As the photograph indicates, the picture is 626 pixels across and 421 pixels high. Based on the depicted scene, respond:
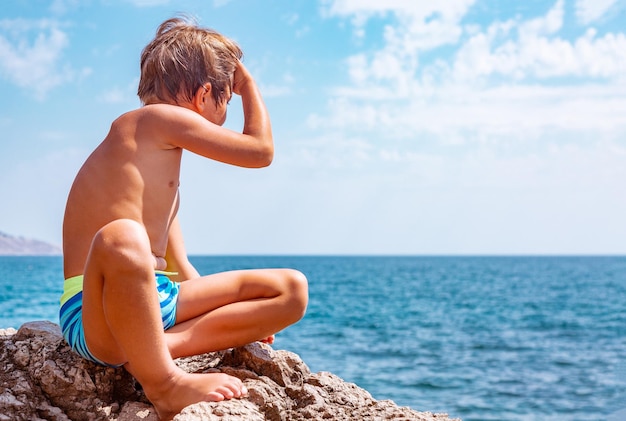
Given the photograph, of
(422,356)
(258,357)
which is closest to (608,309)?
(422,356)

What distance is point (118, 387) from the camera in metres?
2.97

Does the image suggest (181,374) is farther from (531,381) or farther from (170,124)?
(531,381)

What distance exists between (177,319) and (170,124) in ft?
2.64

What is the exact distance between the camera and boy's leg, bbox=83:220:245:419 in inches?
97.0

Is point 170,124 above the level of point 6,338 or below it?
above

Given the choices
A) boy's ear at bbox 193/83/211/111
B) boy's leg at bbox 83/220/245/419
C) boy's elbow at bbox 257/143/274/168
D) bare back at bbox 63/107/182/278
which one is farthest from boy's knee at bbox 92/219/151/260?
boy's ear at bbox 193/83/211/111

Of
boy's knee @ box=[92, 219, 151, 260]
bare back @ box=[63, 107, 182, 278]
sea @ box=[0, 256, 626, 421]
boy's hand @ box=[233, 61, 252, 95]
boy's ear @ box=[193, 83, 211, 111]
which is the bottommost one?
sea @ box=[0, 256, 626, 421]

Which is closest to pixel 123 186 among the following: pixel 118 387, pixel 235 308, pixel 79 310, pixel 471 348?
pixel 79 310

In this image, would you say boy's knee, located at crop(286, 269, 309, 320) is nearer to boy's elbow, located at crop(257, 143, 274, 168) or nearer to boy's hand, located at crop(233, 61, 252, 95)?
boy's elbow, located at crop(257, 143, 274, 168)

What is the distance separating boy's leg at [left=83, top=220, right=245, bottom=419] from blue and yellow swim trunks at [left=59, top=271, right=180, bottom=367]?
0.11m

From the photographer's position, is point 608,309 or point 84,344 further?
point 608,309

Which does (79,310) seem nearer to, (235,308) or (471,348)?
(235,308)

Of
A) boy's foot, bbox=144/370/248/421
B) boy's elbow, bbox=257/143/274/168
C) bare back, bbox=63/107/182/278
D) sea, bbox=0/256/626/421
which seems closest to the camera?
boy's foot, bbox=144/370/248/421

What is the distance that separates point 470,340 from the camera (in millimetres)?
18406
